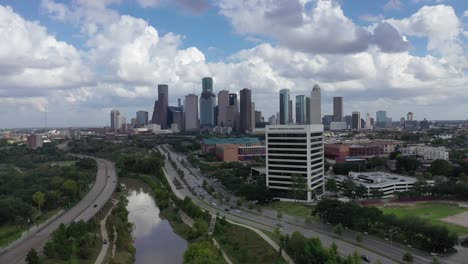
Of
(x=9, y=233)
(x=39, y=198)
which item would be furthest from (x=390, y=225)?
(x=39, y=198)

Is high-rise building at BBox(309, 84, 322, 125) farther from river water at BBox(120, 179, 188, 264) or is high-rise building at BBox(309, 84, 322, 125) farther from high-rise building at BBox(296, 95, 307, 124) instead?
river water at BBox(120, 179, 188, 264)

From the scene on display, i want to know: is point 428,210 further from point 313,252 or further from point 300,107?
point 300,107

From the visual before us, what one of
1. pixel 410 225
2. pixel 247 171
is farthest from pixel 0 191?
pixel 410 225

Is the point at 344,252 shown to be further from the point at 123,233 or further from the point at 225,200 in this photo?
the point at 225,200

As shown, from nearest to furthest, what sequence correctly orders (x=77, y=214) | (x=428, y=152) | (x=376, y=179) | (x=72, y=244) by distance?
(x=72, y=244)
(x=77, y=214)
(x=376, y=179)
(x=428, y=152)

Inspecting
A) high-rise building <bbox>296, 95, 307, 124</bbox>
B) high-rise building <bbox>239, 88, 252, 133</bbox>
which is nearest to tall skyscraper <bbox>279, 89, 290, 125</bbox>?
high-rise building <bbox>296, 95, 307, 124</bbox>

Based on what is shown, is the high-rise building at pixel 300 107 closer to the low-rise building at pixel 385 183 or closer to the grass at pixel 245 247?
the low-rise building at pixel 385 183
